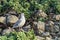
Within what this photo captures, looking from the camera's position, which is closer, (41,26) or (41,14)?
(41,26)

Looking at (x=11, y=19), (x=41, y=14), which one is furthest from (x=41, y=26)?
(x=41, y=14)

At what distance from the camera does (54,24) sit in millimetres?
15125

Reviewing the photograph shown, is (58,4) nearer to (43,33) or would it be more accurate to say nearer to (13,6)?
(13,6)

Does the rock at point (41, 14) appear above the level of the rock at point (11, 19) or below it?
below

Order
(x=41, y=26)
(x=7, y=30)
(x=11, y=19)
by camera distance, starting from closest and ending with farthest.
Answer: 1. (x=7, y=30)
2. (x=41, y=26)
3. (x=11, y=19)

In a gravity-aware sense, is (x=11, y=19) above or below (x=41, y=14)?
above

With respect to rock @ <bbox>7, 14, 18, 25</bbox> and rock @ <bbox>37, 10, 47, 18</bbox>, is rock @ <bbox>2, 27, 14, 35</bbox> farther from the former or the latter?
rock @ <bbox>37, 10, 47, 18</bbox>

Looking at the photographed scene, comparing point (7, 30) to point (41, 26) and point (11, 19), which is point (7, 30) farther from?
point (41, 26)

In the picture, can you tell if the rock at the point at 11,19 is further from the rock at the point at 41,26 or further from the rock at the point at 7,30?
the rock at the point at 41,26

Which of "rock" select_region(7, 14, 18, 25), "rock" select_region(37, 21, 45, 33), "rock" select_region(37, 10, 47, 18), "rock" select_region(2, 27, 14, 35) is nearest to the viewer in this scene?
"rock" select_region(2, 27, 14, 35)

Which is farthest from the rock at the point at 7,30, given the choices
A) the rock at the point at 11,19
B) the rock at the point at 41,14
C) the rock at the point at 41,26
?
the rock at the point at 41,14

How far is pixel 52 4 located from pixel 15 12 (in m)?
2.48

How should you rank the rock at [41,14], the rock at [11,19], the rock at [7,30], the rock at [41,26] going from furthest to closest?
the rock at [41,14], the rock at [11,19], the rock at [41,26], the rock at [7,30]

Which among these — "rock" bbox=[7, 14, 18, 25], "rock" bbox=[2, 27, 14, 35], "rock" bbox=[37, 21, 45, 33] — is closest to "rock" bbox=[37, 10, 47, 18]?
"rock" bbox=[37, 21, 45, 33]
